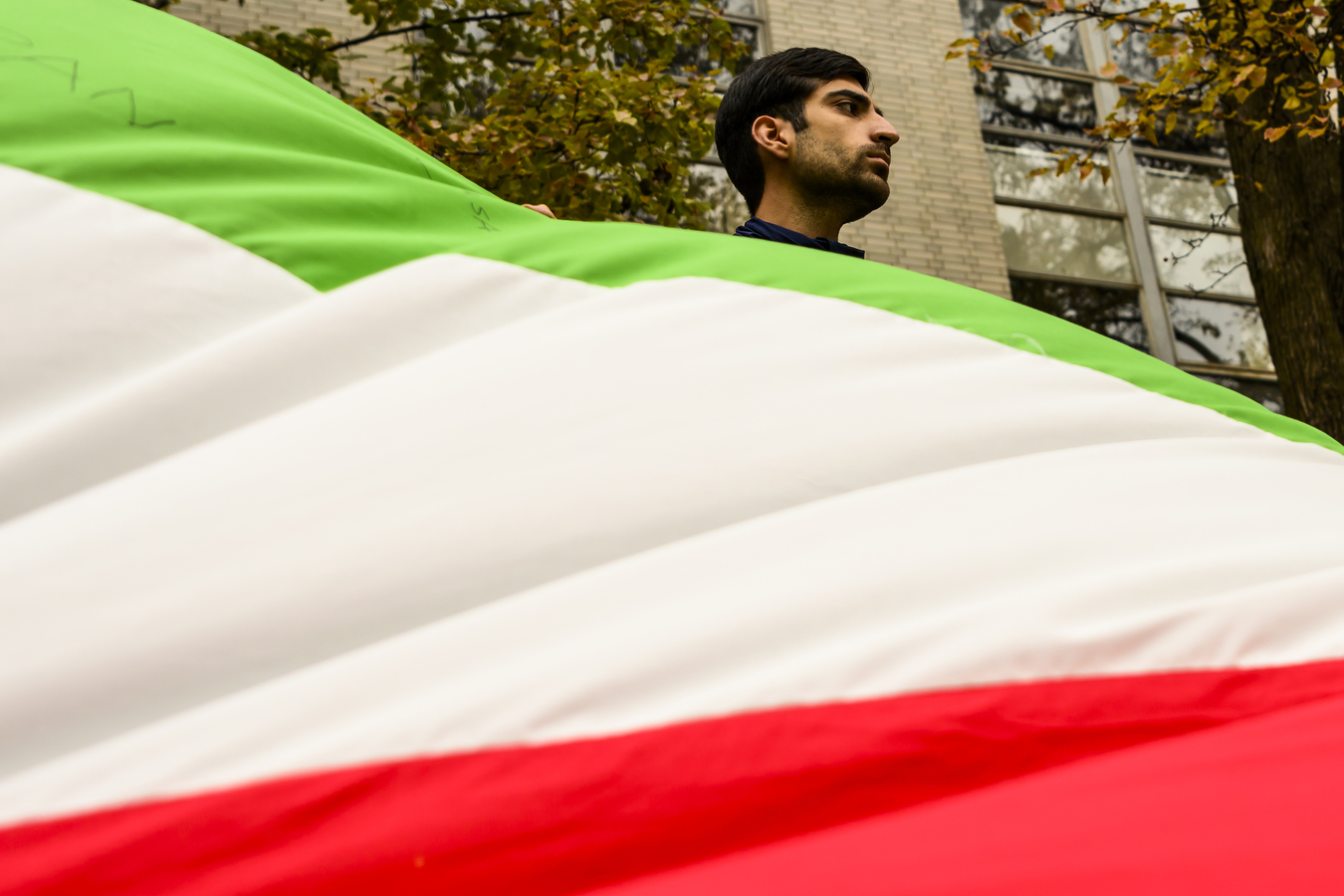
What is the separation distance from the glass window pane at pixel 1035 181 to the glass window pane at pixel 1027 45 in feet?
2.85

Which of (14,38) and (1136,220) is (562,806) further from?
(1136,220)

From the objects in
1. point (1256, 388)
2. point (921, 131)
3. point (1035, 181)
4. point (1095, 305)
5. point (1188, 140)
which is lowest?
point (1256, 388)

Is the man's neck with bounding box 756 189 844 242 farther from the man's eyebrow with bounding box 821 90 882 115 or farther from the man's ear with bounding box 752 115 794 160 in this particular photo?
the man's eyebrow with bounding box 821 90 882 115

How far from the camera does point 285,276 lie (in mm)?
1239

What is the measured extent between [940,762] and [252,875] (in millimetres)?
501

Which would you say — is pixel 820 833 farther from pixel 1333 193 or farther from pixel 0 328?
pixel 1333 193

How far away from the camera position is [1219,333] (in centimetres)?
1087

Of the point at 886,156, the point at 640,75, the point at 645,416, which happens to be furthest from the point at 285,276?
the point at 640,75

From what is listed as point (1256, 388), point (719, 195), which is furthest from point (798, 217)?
point (1256, 388)

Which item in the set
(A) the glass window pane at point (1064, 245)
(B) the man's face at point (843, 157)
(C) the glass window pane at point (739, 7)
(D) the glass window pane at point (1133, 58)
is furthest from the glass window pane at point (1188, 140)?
(B) the man's face at point (843, 157)

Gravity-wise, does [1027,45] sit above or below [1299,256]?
above

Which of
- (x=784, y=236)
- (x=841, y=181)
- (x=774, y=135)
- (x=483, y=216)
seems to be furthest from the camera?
(x=774, y=135)

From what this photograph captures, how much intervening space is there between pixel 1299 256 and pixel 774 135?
453cm

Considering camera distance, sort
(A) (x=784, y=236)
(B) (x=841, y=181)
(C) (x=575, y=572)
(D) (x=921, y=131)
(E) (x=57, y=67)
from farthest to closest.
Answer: (D) (x=921, y=131) → (B) (x=841, y=181) → (A) (x=784, y=236) → (E) (x=57, y=67) → (C) (x=575, y=572)
